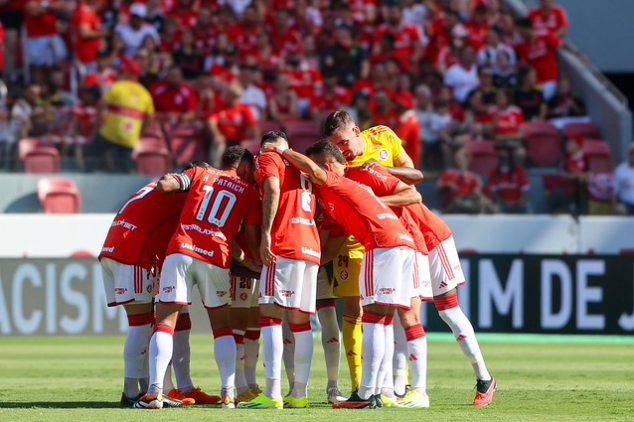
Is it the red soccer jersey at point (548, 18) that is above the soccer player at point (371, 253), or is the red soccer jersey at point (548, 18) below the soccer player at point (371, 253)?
above

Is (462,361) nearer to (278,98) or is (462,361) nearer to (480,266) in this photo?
(480,266)

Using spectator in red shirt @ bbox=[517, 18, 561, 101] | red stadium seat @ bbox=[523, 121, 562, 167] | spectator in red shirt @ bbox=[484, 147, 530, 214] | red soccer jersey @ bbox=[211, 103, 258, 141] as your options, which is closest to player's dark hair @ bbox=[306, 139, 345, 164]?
spectator in red shirt @ bbox=[484, 147, 530, 214]

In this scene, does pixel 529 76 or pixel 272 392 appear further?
pixel 529 76

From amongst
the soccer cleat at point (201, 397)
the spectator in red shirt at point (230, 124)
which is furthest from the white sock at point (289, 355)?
the spectator in red shirt at point (230, 124)

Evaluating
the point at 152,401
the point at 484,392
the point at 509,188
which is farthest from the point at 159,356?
the point at 509,188

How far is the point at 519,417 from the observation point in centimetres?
828

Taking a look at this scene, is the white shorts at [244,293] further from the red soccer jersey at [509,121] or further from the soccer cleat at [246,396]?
the red soccer jersey at [509,121]

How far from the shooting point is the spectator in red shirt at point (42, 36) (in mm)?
20844

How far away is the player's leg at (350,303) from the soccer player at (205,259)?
2.99 ft

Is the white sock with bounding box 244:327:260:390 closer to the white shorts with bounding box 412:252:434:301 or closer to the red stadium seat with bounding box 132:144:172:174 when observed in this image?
the white shorts with bounding box 412:252:434:301

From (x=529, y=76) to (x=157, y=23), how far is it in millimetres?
6802

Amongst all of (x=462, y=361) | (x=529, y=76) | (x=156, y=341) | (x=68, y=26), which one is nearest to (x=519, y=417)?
(x=156, y=341)

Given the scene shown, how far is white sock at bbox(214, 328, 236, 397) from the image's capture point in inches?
355

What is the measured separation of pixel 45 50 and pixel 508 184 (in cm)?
860
